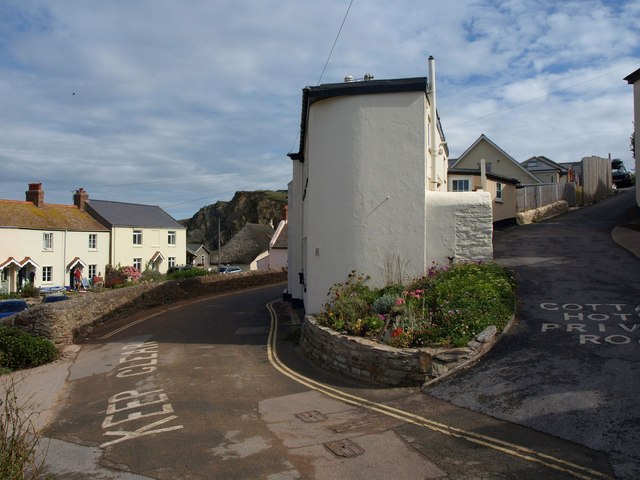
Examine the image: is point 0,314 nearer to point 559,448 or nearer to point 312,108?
point 312,108

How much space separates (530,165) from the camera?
166ft

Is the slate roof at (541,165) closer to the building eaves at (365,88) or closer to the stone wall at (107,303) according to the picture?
the stone wall at (107,303)

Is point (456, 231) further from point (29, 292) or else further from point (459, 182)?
Result: point (29, 292)

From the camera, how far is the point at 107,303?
22.5 meters

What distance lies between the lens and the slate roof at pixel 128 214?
174 ft

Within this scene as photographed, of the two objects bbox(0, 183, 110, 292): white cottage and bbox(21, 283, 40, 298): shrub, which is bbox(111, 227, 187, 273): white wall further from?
bbox(21, 283, 40, 298): shrub

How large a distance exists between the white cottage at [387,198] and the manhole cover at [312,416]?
20.1ft

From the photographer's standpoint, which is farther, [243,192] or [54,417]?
[243,192]

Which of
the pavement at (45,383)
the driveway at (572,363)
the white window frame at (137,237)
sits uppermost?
the white window frame at (137,237)

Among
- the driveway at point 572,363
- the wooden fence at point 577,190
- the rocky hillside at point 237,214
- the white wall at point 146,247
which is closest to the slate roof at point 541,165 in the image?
the wooden fence at point 577,190

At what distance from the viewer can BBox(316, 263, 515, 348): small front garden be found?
1088cm

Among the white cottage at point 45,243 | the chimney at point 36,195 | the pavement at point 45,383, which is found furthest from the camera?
the chimney at point 36,195

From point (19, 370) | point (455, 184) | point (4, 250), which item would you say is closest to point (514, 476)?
point (19, 370)

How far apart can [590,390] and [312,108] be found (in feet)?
36.1
